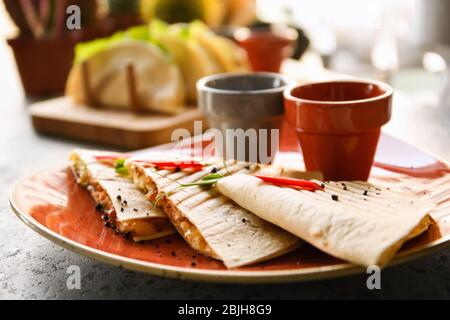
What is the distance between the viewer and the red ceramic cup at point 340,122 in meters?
1.06

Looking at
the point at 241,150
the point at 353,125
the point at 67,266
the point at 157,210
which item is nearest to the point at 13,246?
the point at 67,266

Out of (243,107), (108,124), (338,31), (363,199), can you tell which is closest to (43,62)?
(108,124)

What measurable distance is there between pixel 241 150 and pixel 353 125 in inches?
13.2

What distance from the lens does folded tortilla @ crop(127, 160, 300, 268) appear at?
0.83 metres

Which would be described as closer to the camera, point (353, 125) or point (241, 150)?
point (353, 125)

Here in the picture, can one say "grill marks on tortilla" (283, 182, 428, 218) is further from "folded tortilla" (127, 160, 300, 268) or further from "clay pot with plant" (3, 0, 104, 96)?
"clay pot with plant" (3, 0, 104, 96)

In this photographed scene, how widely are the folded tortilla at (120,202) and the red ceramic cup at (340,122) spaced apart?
0.33m

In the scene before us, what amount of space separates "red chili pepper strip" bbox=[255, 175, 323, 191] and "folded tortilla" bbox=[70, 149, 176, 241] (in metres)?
0.18

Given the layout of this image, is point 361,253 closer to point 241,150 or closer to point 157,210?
point 157,210

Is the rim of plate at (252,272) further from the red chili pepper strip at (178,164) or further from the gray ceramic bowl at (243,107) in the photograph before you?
the gray ceramic bowl at (243,107)

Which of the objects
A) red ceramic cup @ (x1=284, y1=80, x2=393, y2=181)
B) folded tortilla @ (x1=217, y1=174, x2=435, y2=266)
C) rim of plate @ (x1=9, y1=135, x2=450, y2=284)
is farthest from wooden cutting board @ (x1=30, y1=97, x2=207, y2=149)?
rim of plate @ (x1=9, y1=135, x2=450, y2=284)

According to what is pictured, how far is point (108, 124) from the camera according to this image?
5.68ft

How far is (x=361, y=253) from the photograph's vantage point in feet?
2.43

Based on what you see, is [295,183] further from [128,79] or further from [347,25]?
[347,25]
